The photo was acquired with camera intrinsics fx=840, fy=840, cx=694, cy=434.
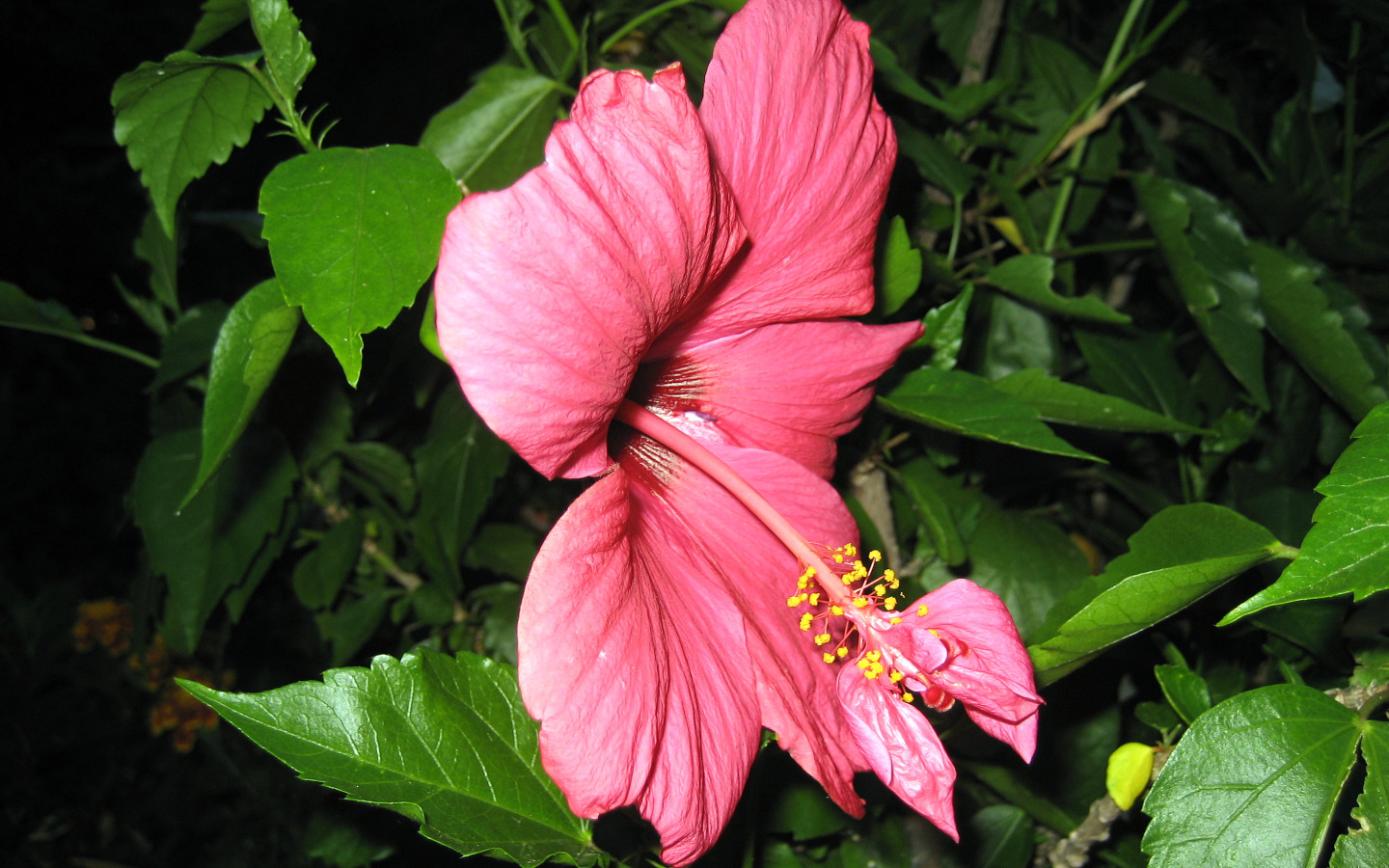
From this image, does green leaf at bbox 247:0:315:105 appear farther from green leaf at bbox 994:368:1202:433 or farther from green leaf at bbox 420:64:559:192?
green leaf at bbox 994:368:1202:433

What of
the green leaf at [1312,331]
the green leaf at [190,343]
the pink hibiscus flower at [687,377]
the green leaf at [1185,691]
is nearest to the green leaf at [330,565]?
the green leaf at [190,343]

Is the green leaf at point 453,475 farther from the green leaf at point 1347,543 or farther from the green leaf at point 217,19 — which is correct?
the green leaf at point 1347,543

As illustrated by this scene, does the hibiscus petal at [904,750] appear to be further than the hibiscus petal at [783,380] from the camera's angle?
No

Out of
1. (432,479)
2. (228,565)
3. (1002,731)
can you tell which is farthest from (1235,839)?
(228,565)

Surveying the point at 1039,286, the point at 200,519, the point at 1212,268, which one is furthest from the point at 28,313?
the point at 1212,268

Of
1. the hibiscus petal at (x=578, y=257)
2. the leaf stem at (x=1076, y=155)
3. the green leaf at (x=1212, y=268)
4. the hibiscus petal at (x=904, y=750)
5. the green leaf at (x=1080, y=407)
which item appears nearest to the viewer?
the hibiscus petal at (x=578, y=257)

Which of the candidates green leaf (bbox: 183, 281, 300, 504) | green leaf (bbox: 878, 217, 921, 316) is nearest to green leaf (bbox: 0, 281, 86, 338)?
green leaf (bbox: 183, 281, 300, 504)

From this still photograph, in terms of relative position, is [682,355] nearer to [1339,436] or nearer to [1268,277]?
[1268,277]
